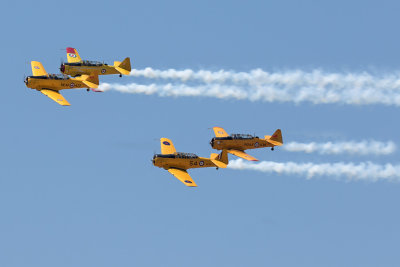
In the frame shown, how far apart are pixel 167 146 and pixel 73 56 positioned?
24.6 m

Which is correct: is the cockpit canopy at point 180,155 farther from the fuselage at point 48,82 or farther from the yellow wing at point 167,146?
the fuselage at point 48,82

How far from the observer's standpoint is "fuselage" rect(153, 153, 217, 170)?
123812mm

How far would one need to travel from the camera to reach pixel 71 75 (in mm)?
139375

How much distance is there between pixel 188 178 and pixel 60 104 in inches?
744

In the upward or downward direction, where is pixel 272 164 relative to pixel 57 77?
downward

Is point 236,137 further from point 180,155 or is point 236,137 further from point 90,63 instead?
point 90,63

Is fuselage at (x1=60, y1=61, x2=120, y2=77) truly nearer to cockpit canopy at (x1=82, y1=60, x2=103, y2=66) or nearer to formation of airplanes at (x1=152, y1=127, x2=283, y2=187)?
cockpit canopy at (x1=82, y1=60, x2=103, y2=66)

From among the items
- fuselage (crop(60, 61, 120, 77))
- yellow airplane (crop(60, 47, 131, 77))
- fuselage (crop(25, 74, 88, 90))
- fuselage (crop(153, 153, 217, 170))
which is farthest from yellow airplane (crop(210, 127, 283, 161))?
fuselage (crop(25, 74, 88, 90))

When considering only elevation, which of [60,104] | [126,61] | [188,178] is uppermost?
[126,61]

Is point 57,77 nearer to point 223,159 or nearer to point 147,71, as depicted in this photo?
point 147,71

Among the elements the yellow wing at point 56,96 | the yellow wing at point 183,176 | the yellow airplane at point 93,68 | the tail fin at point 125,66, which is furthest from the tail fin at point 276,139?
the yellow wing at point 56,96

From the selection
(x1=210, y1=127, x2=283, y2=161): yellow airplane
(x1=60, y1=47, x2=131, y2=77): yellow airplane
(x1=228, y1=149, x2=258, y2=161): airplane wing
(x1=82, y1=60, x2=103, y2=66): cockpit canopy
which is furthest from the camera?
(x1=82, y1=60, x2=103, y2=66): cockpit canopy

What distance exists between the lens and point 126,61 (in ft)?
463

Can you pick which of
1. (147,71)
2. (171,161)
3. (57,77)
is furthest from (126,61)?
(171,161)
